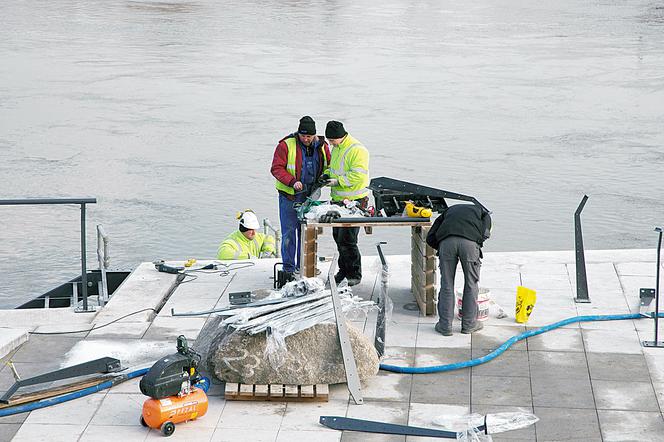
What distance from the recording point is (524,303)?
34.2 ft

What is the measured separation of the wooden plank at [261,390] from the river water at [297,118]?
6.33 metres

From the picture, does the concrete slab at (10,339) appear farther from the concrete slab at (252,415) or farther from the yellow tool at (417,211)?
the yellow tool at (417,211)

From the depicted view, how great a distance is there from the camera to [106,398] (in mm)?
8797

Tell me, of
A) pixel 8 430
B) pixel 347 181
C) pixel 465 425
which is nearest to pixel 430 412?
pixel 465 425

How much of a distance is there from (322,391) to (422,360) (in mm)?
1235

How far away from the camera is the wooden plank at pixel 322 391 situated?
8680mm

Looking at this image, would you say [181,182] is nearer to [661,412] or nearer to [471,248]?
[471,248]

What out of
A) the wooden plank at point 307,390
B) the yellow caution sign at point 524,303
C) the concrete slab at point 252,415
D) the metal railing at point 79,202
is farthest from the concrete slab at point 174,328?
the yellow caution sign at point 524,303

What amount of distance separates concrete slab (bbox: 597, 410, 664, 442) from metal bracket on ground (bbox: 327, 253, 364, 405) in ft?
5.98

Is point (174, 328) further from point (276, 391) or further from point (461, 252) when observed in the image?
point (461, 252)

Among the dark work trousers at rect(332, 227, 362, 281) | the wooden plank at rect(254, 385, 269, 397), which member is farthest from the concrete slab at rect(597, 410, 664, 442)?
the dark work trousers at rect(332, 227, 362, 281)

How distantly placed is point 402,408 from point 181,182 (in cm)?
1104

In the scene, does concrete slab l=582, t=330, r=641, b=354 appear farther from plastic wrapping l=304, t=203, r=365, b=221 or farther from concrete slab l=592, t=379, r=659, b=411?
plastic wrapping l=304, t=203, r=365, b=221

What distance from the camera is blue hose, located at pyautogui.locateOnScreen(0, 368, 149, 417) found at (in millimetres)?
8492
